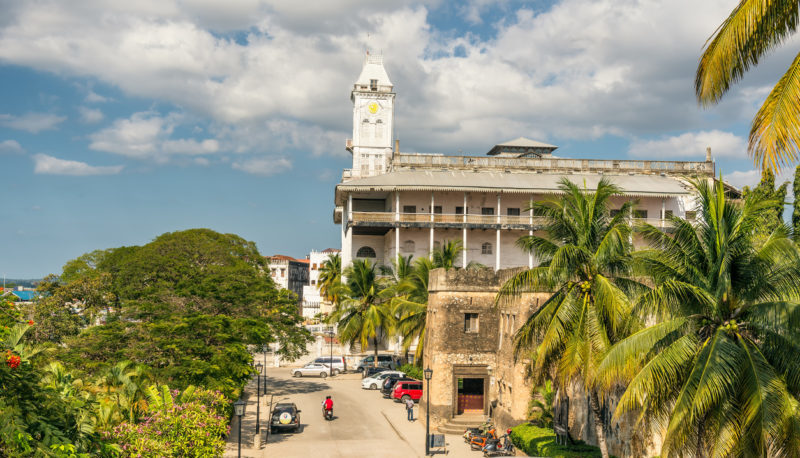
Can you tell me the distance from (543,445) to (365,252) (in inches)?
1584

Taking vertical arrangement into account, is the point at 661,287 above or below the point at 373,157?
below

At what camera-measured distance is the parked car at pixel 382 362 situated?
52.8m

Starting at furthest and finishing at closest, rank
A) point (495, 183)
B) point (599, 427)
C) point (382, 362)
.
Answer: point (495, 183)
point (382, 362)
point (599, 427)

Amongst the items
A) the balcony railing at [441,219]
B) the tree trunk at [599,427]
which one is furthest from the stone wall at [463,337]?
the balcony railing at [441,219]

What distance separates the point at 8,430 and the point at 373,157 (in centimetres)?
7568

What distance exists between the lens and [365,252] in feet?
208

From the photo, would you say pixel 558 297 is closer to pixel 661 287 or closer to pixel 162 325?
pixel 661 287

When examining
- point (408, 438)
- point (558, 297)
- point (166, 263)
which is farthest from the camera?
point (166, 263)

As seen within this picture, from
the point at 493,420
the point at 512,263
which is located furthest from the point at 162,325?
the point at 512,263

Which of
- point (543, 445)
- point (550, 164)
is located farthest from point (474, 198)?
point (543, 445)

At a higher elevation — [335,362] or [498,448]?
[335,362]

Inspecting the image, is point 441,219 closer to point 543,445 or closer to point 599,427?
point 543,445

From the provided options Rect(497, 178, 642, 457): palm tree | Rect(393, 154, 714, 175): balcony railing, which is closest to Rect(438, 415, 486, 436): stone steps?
Rect(497, 178, 642, 457): palm tree

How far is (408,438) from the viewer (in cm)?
3070
